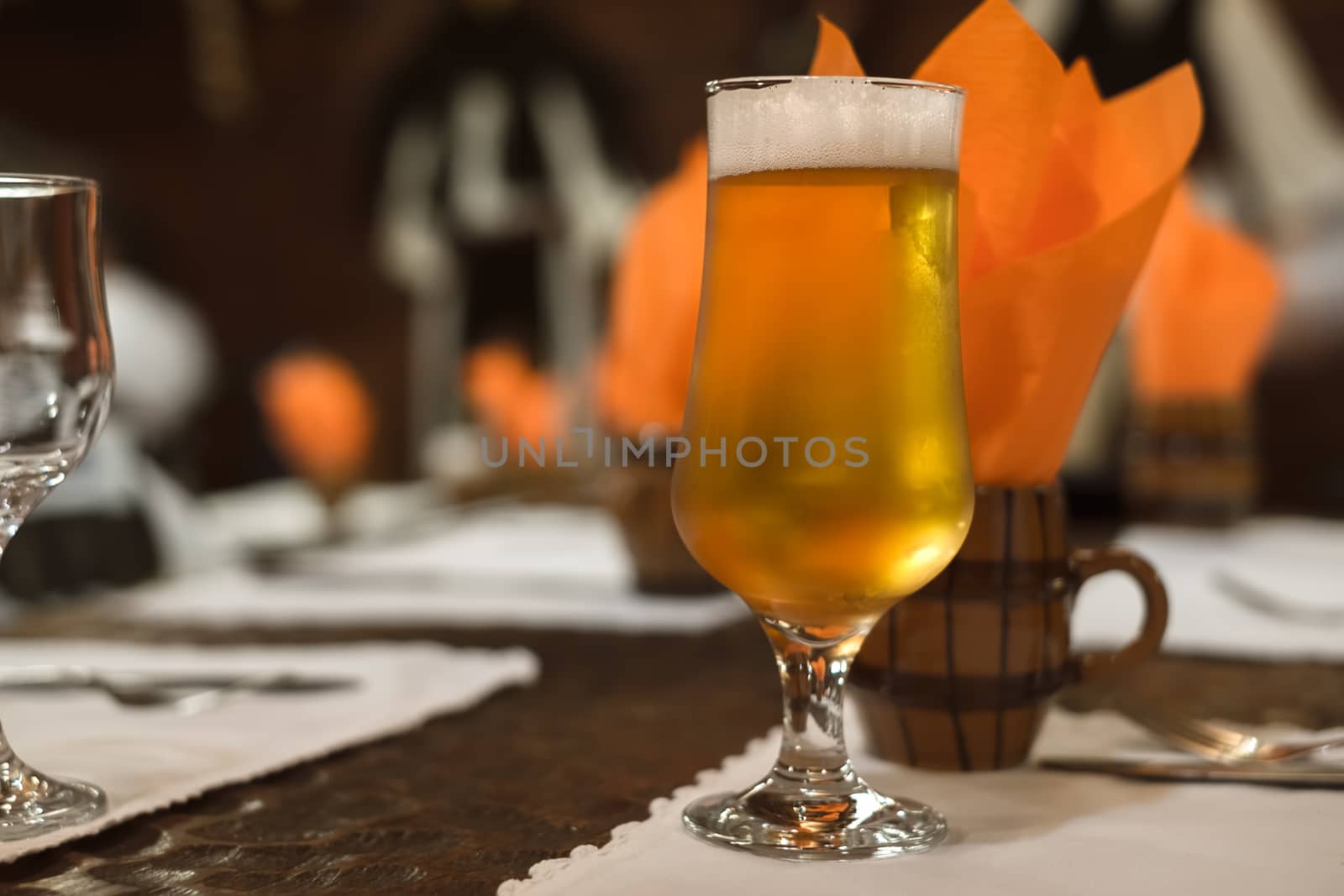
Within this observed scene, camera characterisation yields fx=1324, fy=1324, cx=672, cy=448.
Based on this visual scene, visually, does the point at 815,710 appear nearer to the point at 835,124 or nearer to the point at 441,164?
the point at 835,124

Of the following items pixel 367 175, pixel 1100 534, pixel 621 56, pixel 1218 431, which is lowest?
pixel 1100 534

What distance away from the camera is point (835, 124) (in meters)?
0.56

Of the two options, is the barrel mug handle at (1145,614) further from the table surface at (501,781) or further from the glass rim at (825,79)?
the glass rim at (825,79)

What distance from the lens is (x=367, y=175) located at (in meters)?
5.30

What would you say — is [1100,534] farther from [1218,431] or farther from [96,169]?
[96,169]

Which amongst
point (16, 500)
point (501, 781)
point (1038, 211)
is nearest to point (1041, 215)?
point (1038, 211)

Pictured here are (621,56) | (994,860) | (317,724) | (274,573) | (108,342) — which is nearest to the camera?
(994,860)

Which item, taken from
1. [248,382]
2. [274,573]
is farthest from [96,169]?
[274,573]

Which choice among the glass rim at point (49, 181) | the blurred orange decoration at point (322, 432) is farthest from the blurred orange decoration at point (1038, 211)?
the blurred orange decoration at point (322, 432)

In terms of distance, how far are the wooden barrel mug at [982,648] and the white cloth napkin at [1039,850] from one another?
2 cm

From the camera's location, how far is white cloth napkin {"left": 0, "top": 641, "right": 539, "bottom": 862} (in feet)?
2.10

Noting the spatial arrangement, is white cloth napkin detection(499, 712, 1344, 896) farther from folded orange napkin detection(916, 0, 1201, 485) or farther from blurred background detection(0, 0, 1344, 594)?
blurred background detection(0, 0, 1344, 594)

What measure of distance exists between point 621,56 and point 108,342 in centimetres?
428

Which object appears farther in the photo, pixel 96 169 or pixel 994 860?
pixel 96 169
